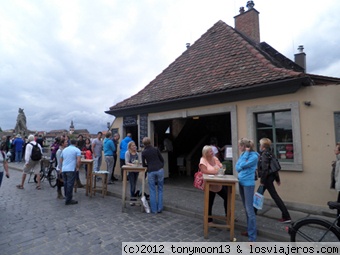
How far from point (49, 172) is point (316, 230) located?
922cm

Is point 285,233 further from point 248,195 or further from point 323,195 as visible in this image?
point 323,195

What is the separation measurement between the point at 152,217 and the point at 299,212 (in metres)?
3.68

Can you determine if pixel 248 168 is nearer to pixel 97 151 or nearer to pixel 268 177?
pixel 268 177

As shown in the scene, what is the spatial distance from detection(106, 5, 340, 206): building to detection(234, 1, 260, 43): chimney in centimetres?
5

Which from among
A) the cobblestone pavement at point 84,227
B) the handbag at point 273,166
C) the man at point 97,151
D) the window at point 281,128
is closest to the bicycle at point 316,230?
the cobblestone pavement at point 84,227

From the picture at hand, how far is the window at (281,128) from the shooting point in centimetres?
586

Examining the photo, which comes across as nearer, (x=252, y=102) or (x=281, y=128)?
(x=281, y=128)

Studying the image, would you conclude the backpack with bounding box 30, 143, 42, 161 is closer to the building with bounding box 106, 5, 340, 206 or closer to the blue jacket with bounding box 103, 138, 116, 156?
the blue jacket with bounding box 103, 138, 116, 156

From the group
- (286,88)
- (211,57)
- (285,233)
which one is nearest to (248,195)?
(285,233)

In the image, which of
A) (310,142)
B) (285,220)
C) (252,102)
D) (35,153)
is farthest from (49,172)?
(310,142)

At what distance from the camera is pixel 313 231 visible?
11.5 ft

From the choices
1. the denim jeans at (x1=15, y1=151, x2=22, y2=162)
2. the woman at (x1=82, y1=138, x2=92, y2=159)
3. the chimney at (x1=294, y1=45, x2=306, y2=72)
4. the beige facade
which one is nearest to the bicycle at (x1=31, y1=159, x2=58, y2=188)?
the woman at (x1=82, y1=138, x2=92, y2=159)

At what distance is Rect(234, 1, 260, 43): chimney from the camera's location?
36.1ft

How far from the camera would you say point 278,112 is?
6.38 m
